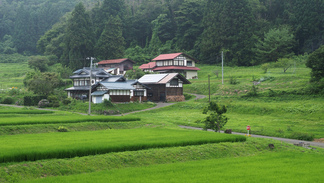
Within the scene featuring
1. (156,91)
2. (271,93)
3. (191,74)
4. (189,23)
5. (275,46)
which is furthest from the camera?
(189,23)

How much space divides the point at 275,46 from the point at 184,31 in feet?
99.4

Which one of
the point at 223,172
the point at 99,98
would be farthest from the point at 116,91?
the point at 223,172

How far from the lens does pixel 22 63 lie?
94.8 m

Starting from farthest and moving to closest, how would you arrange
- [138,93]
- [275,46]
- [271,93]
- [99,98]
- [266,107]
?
[275,46] → [138,93] → [99,98] → [271,93] → [266,107]

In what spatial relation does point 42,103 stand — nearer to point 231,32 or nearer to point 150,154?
point 150,154

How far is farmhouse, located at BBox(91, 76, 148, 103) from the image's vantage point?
46906mm

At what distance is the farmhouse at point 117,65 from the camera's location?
7000cm

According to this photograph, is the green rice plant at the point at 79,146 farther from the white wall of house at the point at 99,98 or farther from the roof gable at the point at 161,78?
the roof gable at the point at 161,78

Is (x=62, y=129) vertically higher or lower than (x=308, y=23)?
lower

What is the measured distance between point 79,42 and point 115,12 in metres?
22.2

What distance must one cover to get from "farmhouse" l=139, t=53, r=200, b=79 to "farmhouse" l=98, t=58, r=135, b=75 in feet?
18.2

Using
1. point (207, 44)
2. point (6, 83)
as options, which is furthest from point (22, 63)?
point (207, 44)

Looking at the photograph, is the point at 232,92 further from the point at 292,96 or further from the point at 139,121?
the point at 139,121

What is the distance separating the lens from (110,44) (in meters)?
75.2
